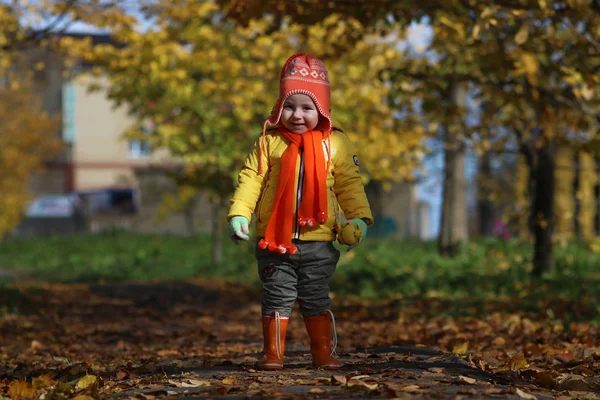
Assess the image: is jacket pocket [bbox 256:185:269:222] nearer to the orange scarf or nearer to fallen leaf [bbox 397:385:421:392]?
the orange scarf

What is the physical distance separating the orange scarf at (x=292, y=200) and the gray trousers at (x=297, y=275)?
10cm

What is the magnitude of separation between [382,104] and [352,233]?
11.3 metres

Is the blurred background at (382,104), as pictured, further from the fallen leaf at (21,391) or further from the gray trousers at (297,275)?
the fallen leaf at (21,391)

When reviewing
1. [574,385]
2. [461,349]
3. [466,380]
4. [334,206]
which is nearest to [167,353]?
[461,349]

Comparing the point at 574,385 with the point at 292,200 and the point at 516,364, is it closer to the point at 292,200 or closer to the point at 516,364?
the point at 516,364

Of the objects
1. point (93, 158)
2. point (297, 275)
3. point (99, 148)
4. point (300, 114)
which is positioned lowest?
point (297, 275)

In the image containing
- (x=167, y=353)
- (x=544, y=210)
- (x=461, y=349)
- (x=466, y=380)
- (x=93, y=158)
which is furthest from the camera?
(x=93, y=158)

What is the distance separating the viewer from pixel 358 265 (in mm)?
15711

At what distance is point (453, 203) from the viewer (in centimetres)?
1741

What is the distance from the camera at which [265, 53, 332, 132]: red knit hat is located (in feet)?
17.5

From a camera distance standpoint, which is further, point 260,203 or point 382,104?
point 382,104

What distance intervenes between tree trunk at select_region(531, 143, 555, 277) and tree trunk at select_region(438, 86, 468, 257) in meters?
3.87

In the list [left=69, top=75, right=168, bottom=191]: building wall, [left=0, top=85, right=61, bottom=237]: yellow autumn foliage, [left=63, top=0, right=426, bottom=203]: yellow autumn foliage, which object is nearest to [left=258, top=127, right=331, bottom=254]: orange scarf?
[left=63, top=0, right=426, bottom=203]: yellow autumn foliage

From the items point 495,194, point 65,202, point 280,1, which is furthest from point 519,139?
point 65,202
